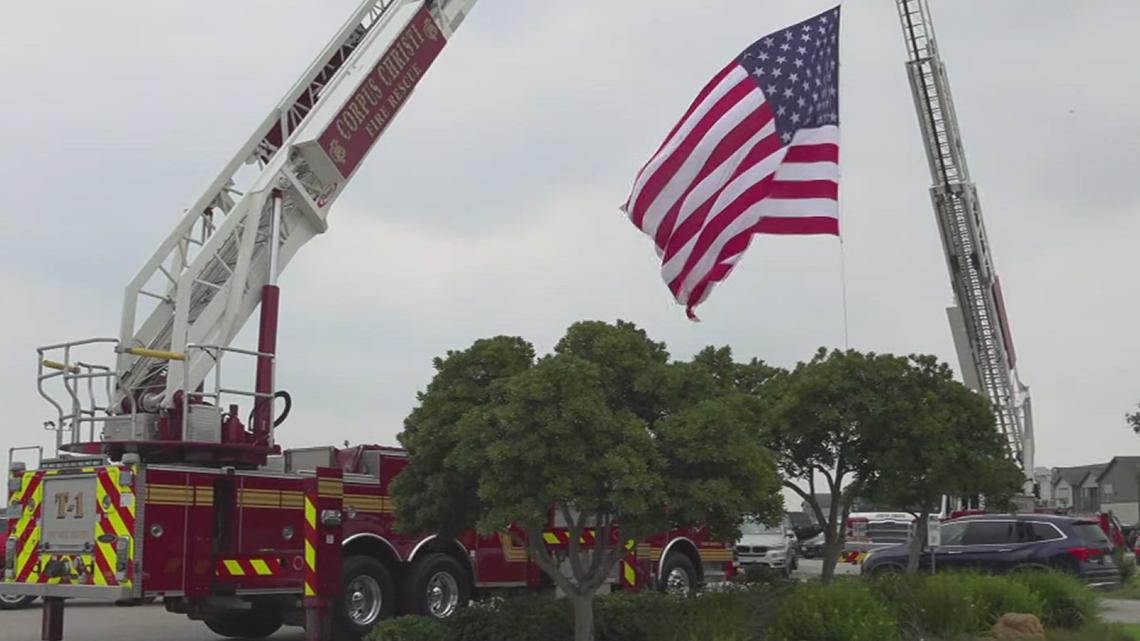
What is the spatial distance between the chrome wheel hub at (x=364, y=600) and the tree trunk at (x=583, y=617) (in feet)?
11.9

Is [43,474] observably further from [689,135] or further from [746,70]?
[746,70]

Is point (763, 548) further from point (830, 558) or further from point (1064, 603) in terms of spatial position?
point (1064, 603)

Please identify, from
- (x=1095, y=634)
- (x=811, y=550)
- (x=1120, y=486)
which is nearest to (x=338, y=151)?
(x=1095, y=634)

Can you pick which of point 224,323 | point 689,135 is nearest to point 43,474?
point 224,323

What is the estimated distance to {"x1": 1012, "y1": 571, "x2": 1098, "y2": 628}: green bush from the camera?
13898 millimetres

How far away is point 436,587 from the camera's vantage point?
15.4 meters

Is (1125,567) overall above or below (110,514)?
below

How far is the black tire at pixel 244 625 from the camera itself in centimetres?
1570

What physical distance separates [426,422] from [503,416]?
129 centimetres

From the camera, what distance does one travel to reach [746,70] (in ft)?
43.3

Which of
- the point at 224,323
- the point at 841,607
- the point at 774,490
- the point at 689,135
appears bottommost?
the point at 841,607

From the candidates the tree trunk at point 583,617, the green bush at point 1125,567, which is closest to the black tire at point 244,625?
the tree trunk at point 583,617

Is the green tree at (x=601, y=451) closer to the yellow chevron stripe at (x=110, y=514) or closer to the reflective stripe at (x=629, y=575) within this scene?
the yellow chevron stripe at (x=110, y=514)

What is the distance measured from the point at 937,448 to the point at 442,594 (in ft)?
20.1
